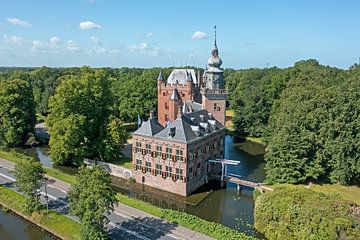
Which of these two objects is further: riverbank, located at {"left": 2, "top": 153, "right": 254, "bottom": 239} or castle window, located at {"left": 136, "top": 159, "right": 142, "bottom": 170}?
castle window, located at {"left": 136, "top": 159, "right": 142, "bottom": 170}

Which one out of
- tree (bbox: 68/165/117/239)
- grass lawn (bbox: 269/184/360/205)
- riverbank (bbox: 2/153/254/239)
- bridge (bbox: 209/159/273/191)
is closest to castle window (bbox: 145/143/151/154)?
riverbank (bbox: 2/153/254/239)

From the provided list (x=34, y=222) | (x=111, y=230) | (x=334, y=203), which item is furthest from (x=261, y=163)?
(x=34, y=222)

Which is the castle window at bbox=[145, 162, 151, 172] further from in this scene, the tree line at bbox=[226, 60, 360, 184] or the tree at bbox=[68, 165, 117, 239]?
the tree line at bbox=[226, 60, 360, 184]

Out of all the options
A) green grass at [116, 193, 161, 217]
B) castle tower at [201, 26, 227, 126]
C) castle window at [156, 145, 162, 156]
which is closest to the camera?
green grass at [116, 193, 161, 217]

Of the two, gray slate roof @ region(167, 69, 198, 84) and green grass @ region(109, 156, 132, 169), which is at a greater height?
gray slate roof @ region(167, 69, 198, 84)

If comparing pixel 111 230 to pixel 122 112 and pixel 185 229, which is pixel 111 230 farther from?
pixel 122 112

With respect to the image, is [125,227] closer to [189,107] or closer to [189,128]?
[189,128]
